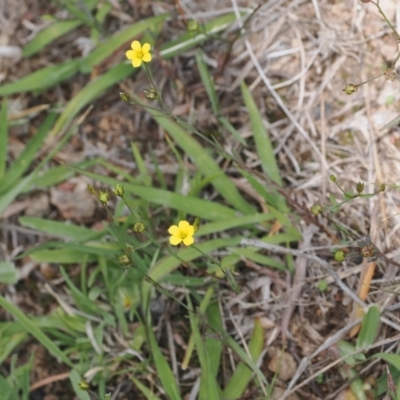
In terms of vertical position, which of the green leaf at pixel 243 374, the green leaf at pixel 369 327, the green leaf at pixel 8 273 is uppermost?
the green leaf at pixel 8 273

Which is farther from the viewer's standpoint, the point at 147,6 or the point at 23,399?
the point at 147,6

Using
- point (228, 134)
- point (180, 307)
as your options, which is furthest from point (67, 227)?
point (228, 134)

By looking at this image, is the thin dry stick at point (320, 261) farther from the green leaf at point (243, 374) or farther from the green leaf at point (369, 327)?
the green leaf at point (243, 374)

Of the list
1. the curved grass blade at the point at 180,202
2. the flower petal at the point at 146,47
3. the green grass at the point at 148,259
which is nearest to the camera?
the flower petal at the point at 146,47

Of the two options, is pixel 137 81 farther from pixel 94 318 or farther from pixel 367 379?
pixel 367 379

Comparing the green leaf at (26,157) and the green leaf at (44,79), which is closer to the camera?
the green leaf at (26,157)

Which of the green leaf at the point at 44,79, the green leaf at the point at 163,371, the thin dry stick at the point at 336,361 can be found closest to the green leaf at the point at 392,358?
the thin dry stick at the point at 336,361

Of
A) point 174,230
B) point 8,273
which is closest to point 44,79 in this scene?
point 8,273
